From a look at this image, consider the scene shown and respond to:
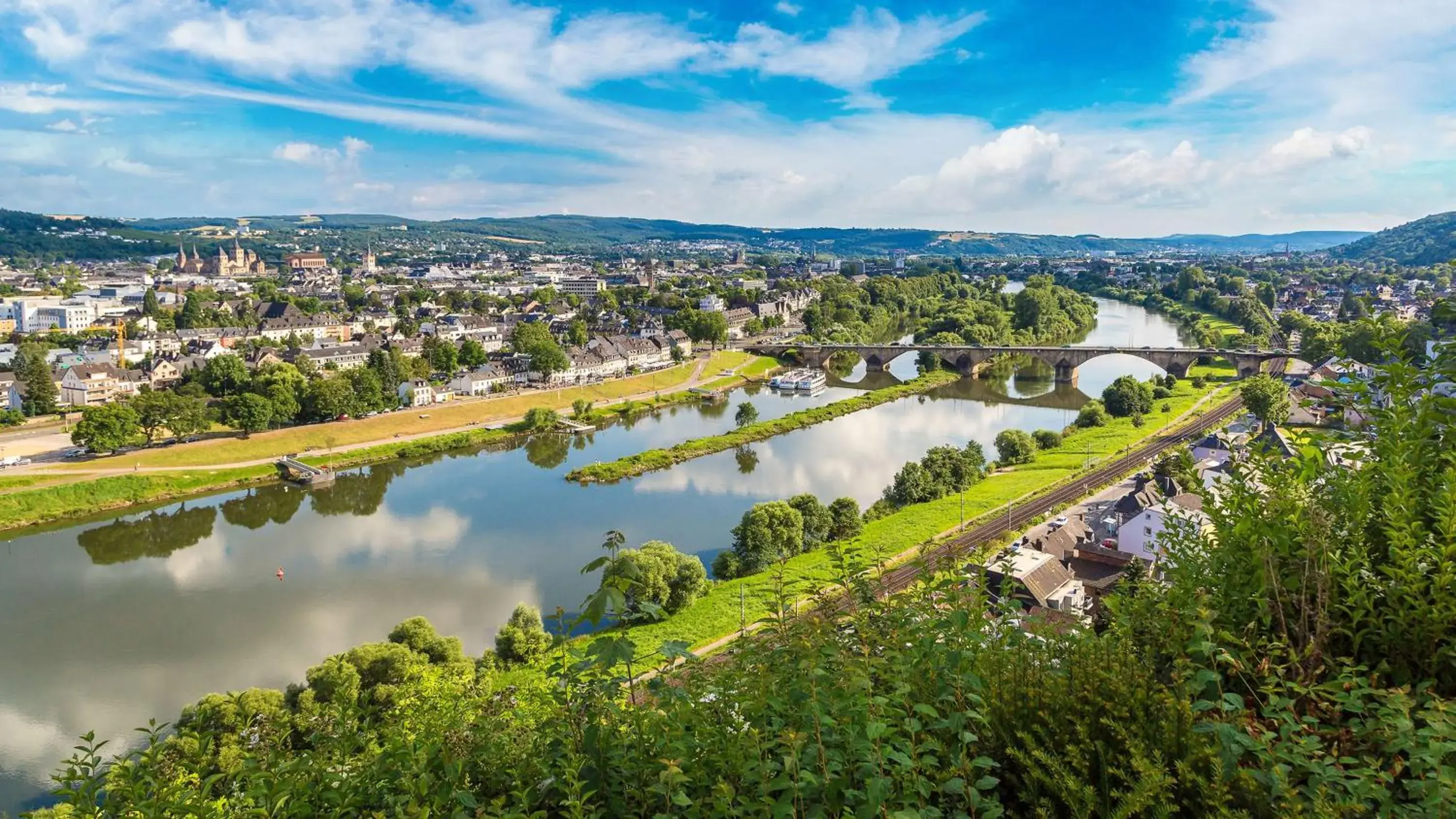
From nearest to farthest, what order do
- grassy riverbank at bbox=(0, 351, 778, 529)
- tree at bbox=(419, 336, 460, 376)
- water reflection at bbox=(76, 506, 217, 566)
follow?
water reflection at bbox=(76, 506, 217, 566) → grassy riverbank at bbox=(0, 351, 778, 529) → tree at bbox=(419, 336, 460, 376)

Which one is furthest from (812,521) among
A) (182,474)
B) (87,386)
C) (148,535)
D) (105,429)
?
(87,386)

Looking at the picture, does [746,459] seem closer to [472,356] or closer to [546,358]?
[546,358]

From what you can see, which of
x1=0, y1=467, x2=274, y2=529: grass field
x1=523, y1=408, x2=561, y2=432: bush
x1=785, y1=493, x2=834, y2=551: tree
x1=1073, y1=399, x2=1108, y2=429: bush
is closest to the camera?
x1=785, y1=493, x2=834, y2=551: tree

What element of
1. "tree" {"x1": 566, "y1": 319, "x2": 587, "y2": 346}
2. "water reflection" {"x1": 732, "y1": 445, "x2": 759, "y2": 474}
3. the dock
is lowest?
the dock

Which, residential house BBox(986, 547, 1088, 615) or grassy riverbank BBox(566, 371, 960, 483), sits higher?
residential house BBox(986, 547, 1088, 615)

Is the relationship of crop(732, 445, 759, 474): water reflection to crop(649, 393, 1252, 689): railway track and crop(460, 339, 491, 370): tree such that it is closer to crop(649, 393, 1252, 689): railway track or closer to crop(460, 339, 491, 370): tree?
crop(649, 393, 1252, 689): railway track

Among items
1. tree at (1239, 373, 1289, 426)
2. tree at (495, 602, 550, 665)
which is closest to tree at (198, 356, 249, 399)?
tree at (495, 602, 550, 665)

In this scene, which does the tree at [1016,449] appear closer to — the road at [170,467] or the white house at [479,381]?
the road at [170,467]
